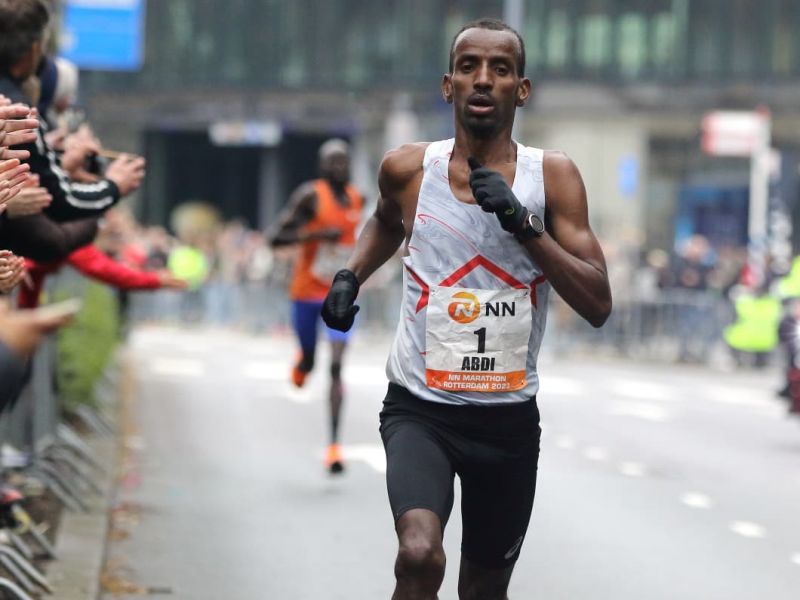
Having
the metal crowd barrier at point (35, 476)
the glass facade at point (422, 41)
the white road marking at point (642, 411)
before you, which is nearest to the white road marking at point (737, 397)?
the white road marking at point (642, 411)

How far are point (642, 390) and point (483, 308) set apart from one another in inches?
602

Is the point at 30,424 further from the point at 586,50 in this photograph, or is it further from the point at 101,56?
the point at 586,50

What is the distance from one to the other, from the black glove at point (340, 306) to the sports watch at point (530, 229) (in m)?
0.62

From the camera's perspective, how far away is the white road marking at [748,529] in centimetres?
933


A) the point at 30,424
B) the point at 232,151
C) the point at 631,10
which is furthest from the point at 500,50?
the point at 232,151

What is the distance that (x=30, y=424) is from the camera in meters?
8.97

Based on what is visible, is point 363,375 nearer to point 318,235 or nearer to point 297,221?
point 297,221

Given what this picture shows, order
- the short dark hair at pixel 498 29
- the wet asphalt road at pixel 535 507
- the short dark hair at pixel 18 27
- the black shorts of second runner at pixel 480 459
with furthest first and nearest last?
the wet asphalt road at pixel 535 507 < the short dark hair at pixel 18 27 < the short dark hair at pixel 498 29 < the black shorts of second runner at pixel 480 459

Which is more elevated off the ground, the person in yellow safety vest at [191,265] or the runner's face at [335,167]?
the runner's face at [335,167]

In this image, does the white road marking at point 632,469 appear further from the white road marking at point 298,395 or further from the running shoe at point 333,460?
the white road marking at point 298,395

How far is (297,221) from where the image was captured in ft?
38.1

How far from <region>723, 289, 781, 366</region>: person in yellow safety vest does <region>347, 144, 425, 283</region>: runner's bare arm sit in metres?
19.5

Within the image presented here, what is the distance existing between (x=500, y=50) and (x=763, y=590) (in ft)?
12.0

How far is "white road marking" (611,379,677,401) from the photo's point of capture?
62.7 ft
